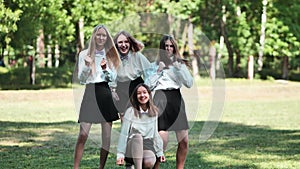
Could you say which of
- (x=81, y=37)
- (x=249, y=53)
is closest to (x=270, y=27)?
(x=249, y=53)

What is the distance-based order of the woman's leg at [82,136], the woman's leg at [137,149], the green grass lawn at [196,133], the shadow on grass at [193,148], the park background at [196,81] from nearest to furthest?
the woman's leg at [137,149]
the woman's leg at [82,136]
the green grass lawn at [196,133]
the shadow on grass at [193,148]
the park background at [196,81]

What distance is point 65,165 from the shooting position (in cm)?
907

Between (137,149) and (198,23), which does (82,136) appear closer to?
(137,149)

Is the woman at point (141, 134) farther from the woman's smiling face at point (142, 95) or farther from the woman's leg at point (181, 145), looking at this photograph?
the woman's leg at point (181, 145)

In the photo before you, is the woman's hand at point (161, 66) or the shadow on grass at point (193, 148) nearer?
the woman's hand at point (161, 66)

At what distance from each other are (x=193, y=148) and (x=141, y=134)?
446cm

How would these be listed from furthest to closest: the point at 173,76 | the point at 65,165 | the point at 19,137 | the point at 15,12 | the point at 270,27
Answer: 1. the point at 270,27
2. the point at 15,12
3. the point at 19,137
4. the point at 65,165
5. the point at 173,76

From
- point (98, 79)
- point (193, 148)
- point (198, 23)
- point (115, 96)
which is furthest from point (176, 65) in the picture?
point (198, 23)

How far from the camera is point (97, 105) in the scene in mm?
7746

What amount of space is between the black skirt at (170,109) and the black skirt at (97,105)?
19.5 inches

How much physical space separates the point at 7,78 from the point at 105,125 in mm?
23315

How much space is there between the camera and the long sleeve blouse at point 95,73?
7594 mm

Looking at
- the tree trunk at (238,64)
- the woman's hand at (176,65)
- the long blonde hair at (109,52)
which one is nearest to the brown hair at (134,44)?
the long blonde hair at (109,52)

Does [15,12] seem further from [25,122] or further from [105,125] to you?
[105,125]
